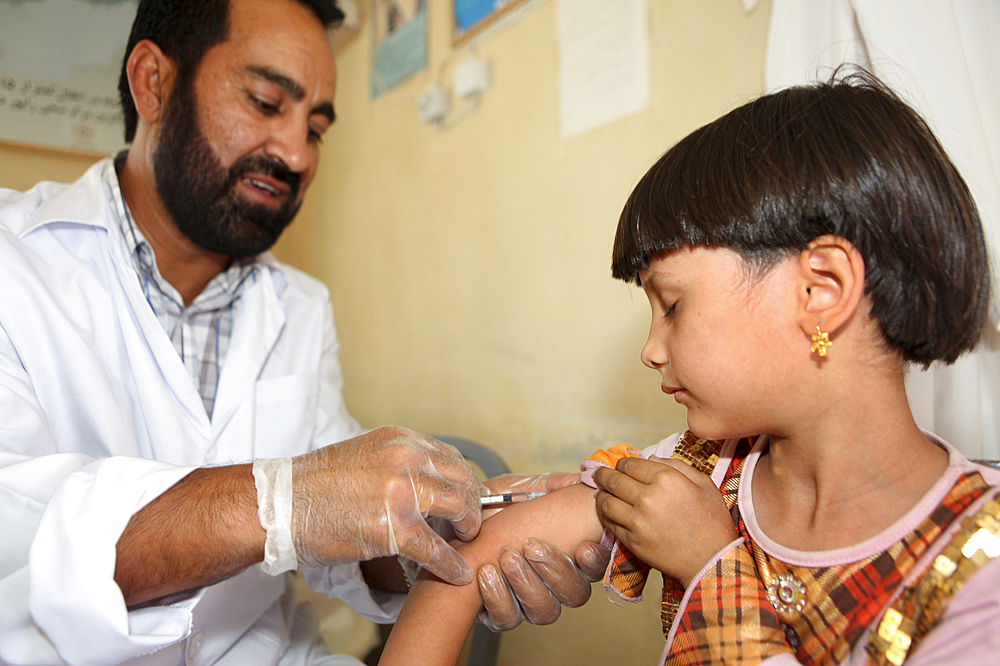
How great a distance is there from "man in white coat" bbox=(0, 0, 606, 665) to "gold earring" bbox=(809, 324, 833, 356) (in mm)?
492

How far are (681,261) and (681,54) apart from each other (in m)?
0.82

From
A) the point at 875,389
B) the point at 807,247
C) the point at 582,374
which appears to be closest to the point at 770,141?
the point at 807,247

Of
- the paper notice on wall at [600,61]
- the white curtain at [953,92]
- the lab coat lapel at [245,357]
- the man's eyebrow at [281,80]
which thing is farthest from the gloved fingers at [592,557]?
the man's eyebrow at [281,80]

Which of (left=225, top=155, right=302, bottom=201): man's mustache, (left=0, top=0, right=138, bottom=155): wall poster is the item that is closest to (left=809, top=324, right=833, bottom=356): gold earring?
(left=225, top=155, right=302, bottom=201): man's mustache

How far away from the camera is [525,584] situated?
86 cm

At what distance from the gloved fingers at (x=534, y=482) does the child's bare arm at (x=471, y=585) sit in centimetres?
7

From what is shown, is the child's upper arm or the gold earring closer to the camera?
the gold earring

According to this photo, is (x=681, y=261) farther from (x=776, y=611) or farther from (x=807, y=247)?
(x=776, y=611)

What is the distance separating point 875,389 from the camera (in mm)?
685

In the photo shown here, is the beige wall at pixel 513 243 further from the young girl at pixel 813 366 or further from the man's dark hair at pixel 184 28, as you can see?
the man's dark hair at pixel 184 28

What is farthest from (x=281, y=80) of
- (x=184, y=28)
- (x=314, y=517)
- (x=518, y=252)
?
(x=314, y=517)

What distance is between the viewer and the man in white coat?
2.30 feet

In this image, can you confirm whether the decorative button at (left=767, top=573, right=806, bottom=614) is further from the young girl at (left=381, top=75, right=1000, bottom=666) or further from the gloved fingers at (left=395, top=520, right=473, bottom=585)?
the gloved fingers at (left=395, top=520, right=473, bottom=585)

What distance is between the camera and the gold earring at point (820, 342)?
25.4 inches
